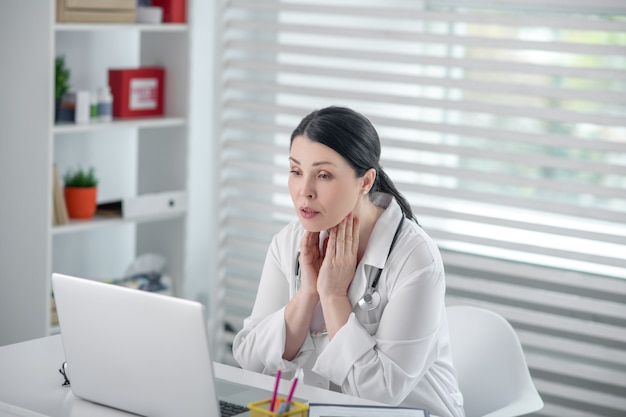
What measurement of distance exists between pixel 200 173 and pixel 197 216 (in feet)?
0.63

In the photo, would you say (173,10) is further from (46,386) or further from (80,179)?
(46,386)

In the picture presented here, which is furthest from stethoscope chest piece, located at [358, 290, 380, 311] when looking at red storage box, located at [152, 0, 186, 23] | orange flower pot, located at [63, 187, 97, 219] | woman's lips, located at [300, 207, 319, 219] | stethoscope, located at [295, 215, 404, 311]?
red storage box, located at [152, 0, 186, 23]

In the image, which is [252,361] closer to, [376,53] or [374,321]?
[374,321]

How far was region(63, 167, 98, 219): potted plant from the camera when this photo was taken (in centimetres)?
381

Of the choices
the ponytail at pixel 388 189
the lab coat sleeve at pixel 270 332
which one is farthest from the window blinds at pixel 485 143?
the lab coat sleeve at pixel 270 332

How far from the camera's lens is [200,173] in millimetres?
4449

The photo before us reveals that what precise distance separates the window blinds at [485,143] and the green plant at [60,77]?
77cm

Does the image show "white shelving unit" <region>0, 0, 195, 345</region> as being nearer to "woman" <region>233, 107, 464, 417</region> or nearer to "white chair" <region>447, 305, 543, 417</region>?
"woman" <region>233, 107, 464, 417</region>

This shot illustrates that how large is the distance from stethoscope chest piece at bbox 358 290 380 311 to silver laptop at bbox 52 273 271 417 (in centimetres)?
40

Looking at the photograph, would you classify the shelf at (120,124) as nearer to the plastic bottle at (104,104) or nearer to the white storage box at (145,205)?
the plastic bottle at (104,104)

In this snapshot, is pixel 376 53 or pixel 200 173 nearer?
pixel 376 53

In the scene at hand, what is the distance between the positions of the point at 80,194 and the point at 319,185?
5.62 feet

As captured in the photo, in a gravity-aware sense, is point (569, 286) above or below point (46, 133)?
below

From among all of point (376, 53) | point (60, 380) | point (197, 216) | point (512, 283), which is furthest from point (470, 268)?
point (60, 380)
